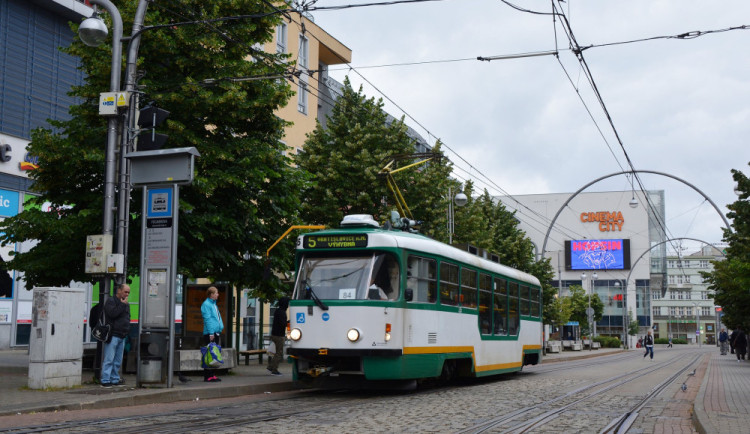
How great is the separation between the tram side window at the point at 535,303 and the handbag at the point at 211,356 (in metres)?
10.4

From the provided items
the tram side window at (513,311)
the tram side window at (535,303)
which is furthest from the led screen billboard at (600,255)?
the tram side window at (513,311)

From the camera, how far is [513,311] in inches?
808

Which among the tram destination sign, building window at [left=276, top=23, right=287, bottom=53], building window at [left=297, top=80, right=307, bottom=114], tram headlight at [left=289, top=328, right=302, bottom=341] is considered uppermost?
building window at [left=276, top=23, right=287, bottom=53]

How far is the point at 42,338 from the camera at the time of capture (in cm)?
1273

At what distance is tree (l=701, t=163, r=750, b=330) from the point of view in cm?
2084

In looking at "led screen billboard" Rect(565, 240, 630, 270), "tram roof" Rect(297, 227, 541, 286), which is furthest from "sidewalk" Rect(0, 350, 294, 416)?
"led screen billboard" Rect(565, 240, 630, 270)

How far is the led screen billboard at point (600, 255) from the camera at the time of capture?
11588cm

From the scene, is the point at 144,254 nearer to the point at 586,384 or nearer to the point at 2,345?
the point at 586,384


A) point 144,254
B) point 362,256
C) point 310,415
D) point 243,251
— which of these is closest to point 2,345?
point 243,251

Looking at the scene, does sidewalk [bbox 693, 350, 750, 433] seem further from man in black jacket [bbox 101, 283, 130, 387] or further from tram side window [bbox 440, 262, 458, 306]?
man in black jacket [bbox 101, 283, 130, 387]

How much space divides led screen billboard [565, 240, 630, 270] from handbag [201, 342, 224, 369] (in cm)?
10395

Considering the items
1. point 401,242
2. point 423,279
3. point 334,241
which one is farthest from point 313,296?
point 423,279

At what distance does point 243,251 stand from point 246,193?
52.6 inches

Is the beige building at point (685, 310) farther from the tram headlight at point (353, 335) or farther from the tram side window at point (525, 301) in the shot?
the tram headlight at point (353, 335)
